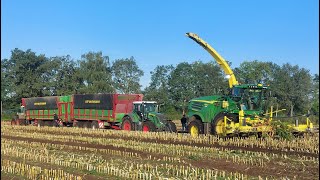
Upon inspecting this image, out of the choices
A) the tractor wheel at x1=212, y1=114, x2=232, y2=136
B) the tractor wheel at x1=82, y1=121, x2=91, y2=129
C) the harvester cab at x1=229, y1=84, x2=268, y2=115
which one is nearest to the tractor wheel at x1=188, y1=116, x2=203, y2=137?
the tractor wheel at x1=212, y1=114, x2=232, y2=136

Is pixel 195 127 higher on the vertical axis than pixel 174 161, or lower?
higher

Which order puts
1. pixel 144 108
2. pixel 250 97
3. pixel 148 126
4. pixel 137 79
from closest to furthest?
pixel 250 97
pixel 148 126
pixel 144 108
pixel 137 79

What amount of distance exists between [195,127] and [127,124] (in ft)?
21.5

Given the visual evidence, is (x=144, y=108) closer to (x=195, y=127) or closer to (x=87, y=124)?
(x=195, y=127)

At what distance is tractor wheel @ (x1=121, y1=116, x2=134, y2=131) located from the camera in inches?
1013

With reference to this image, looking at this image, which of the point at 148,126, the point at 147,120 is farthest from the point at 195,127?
the point at 147,120

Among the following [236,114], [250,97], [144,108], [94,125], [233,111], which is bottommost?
[94,125]

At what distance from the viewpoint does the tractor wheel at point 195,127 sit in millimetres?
20823

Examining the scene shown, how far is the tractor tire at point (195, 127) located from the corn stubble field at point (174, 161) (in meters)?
1.85

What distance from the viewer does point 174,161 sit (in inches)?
490

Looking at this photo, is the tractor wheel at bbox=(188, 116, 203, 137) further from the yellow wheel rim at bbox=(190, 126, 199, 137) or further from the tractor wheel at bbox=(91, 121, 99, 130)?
the tractor wheel at bbox=(91, 121, 99, 130)

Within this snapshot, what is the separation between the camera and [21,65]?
75500 millimetres

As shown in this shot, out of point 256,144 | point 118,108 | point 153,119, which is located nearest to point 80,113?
point 118,108

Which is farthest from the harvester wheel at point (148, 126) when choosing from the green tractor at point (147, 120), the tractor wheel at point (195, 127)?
the tractor wheel at point (195, 127)
